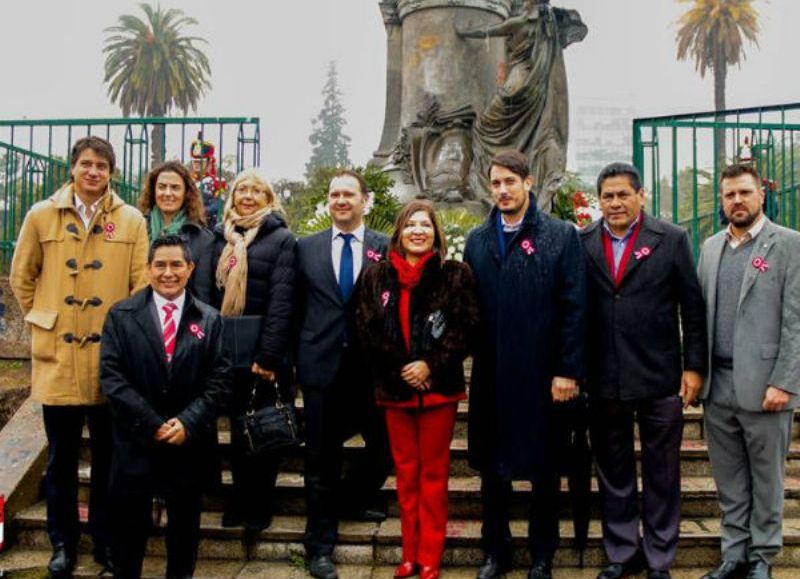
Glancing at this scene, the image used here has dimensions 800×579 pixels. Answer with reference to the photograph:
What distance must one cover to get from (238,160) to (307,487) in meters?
4.88

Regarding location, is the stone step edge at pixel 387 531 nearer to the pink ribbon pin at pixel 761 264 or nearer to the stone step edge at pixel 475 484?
the stone step edge at pixel 475 484

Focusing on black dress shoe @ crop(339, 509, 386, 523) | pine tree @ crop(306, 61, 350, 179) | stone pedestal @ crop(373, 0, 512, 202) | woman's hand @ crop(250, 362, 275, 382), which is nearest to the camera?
woman's hand @ crop(250, 362, 275, 382)

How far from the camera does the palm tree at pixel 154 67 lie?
3334cm

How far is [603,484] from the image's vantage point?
3965 millimetres

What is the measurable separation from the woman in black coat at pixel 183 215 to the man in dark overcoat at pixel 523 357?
4.88 ft

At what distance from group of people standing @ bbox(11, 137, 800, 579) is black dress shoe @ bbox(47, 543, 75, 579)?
11mm

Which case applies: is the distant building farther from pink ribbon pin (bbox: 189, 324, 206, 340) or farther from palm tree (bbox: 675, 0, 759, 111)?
pink ribbon pin (bbox: 189, 324, 206, 340)

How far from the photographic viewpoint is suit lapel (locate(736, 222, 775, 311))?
149 inches

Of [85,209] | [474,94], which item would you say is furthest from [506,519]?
[474,94]

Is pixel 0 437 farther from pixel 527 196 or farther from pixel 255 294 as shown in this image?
pixel 527 196

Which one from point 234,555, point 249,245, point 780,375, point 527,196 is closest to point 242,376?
point 249,245

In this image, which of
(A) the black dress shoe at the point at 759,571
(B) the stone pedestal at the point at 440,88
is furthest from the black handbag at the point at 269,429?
(B) the stone pedestal at the point at 440,88

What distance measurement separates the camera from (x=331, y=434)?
4105mm

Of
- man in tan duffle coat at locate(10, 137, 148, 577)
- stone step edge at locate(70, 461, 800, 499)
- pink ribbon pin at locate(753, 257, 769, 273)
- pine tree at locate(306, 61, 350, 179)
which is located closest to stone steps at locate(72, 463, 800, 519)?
stone step edge at locate(70, 461, 800, 499)
